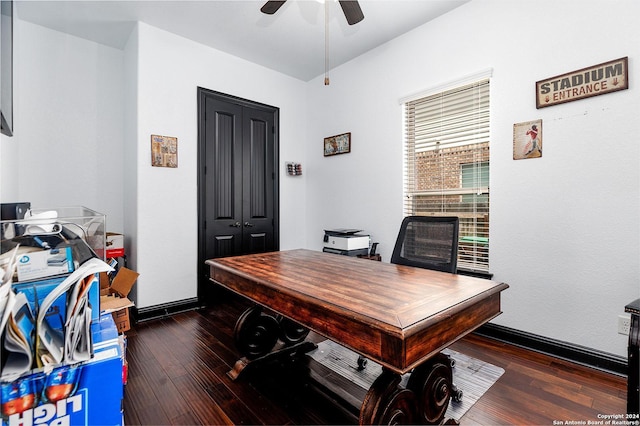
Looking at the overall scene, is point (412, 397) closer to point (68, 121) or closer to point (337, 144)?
point (337, 144)

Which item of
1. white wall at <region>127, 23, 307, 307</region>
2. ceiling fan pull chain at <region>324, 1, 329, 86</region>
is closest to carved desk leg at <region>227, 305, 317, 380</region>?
white wall at <region>127, 23, 307, 307</region>

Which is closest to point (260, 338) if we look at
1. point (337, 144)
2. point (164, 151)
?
point (164, 151)

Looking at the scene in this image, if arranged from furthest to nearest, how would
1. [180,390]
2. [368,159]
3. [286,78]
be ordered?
[286,78] → [368,159] → [180,390]

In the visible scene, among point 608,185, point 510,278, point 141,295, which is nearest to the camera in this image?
point 608,185

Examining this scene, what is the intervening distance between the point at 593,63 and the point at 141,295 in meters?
4.24

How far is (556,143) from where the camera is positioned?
2244mm

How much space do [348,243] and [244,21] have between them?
2.47 metres

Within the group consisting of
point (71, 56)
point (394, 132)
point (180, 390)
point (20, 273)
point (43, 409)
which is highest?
point (71, 56)

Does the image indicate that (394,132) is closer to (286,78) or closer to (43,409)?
(286,78)

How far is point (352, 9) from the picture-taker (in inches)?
83.7

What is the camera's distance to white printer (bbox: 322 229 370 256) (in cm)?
320

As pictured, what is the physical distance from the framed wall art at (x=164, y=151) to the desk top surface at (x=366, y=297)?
68.6 inches

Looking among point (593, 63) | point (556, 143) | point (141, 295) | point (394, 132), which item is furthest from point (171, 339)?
point (593, 63)

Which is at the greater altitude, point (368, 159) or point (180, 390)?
point (368, 159)
